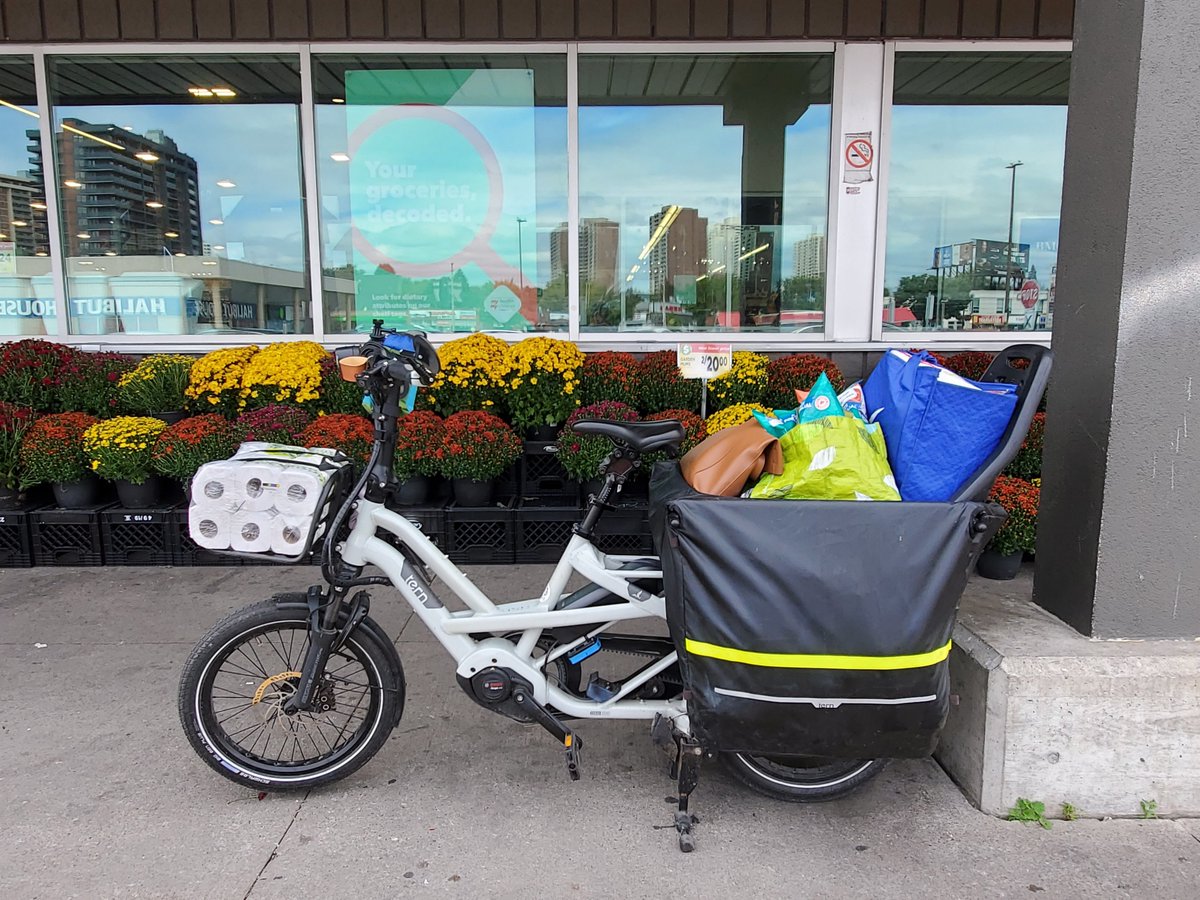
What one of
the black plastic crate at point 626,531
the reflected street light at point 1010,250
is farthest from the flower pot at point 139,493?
the reflected street light at point 1010,250

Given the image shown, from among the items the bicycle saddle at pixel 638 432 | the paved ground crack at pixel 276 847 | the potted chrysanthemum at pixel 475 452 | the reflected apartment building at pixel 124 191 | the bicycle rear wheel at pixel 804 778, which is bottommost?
the paved ground crack at pixel 276 847

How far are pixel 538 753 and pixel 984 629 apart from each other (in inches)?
63.7

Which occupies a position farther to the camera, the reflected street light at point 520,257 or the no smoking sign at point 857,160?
the reflected street light at point 520,257

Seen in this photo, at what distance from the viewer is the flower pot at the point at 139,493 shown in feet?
16.0

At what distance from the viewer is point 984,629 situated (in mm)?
2699

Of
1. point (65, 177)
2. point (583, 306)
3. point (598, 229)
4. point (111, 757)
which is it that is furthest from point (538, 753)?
point (65, 177)

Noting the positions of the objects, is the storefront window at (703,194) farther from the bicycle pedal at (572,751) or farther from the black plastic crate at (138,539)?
the bicycle pedal at (572,751)

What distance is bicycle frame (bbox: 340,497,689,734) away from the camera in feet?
8.16

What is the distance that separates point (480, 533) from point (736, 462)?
293 centimetres

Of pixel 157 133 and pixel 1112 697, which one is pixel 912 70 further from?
pixel 157 133

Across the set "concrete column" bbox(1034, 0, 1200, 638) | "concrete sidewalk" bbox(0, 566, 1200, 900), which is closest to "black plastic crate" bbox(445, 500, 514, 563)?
"concrete sidewalk" bbox(0, 566, 1200, 900)

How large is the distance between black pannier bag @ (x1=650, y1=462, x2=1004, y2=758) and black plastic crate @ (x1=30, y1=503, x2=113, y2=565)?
4.34 metres

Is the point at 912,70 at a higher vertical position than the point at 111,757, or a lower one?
higher

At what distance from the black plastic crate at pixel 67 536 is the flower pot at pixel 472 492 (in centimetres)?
220
